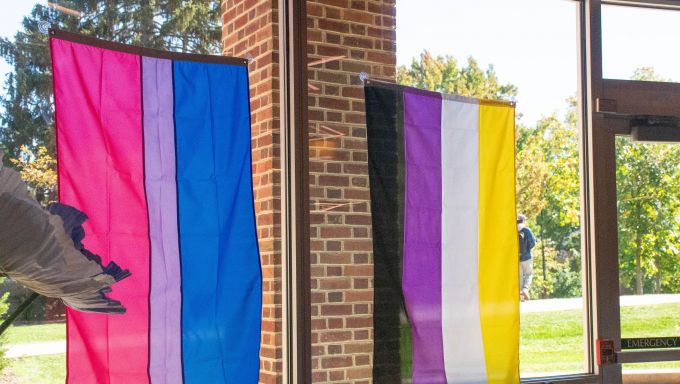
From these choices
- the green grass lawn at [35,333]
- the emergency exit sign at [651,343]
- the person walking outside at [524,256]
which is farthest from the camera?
the emergency exit sign at [651,343]

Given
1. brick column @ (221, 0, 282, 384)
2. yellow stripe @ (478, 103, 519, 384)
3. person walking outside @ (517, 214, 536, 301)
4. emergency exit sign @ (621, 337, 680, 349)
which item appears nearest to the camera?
brick column @ (221, 0, 282, 384)

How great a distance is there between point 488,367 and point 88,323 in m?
2.02

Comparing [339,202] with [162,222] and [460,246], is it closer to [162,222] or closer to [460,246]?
[460,246]

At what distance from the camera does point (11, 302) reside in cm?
326

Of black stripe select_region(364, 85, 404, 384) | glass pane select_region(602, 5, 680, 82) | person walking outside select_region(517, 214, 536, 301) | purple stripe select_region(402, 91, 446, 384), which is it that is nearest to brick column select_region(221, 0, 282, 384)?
black stripe select_region(364, 85, 404, 384)

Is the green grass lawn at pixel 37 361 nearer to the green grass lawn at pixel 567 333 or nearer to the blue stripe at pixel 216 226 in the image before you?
the blue stripe at pixel 216 226

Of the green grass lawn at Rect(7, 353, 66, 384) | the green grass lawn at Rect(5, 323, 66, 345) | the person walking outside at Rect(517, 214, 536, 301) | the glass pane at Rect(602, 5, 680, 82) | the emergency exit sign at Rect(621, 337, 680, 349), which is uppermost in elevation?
the glass pane at Rect(602, 5, 680, 82)

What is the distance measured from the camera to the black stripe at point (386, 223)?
407 cm

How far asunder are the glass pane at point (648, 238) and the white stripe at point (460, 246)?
1.09m

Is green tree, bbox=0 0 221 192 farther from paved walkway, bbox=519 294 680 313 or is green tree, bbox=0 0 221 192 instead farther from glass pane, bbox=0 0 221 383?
paved walkway, bbox=519 294 680 313

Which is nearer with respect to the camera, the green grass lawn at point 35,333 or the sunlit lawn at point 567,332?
the green grass lawn at point 35,333

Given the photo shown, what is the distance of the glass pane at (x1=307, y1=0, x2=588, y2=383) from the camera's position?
405cm

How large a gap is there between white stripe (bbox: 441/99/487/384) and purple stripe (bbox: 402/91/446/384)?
0.14ft

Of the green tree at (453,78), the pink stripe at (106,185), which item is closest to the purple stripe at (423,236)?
the green tree at (453,78)
